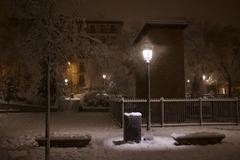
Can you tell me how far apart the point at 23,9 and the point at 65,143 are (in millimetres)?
5917

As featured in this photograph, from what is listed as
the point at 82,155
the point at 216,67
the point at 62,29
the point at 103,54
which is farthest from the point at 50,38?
the point at 216,67

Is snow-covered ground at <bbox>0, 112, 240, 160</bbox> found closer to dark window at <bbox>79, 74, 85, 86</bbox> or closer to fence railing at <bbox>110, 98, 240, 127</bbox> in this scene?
fence railing at <bbox>110, 98, 240, 127</bbox>

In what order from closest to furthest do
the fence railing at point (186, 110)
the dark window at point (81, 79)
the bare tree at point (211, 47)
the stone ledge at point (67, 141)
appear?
the stone ledge at point (67, 141)
the fence railing at point (186, 110)
the bare tree at point (211, 47)
the dark window at point (81, 79)

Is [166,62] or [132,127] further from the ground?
[166,62]

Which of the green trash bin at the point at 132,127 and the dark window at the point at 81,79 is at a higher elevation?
the dark window at the point at 81,79

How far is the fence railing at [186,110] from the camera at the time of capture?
22234mm

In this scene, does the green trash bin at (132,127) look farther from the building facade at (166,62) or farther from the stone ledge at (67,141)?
the building facade at (166,62)

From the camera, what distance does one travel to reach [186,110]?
23.4m

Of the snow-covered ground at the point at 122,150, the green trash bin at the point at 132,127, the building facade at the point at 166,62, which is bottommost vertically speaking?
the snow-covered ground at the point at 122,150

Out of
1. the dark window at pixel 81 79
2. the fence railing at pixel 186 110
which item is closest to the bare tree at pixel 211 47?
the fence railing at pixel 186 110

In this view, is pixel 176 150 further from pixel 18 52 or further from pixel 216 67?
pixel 216 67

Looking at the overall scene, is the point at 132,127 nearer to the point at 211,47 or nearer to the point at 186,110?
the point at 186,110

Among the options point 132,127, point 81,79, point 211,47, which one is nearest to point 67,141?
point 132,127

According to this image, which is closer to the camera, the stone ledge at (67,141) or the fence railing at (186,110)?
the stone ledge at (67,141)
